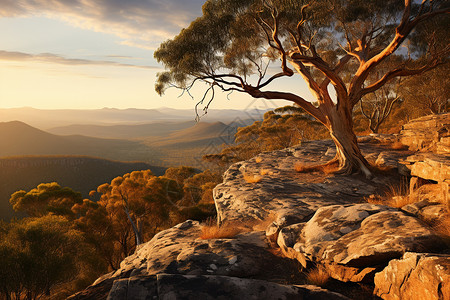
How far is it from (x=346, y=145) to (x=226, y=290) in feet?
30.9

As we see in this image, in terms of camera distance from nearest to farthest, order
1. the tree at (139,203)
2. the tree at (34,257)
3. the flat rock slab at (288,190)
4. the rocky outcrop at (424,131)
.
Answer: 1. the flat rock slab at (288,190)
2. the rocky outcrop at (424,131)
3. the tree at (34,257)
4. the tree at (139,203)

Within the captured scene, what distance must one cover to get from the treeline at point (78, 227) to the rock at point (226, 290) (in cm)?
1504

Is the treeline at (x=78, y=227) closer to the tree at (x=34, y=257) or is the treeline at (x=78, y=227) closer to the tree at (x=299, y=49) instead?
the tree at (x=34, y=257)

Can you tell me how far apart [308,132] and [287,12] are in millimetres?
26552

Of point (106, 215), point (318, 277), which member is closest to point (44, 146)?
point (106, 215)

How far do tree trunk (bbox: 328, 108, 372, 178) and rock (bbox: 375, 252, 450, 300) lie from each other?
806 centimetres

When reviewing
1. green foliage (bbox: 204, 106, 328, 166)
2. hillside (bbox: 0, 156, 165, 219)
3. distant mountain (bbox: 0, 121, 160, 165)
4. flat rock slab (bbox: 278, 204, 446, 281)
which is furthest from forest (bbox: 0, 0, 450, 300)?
distant mountain (bbox: 0, 121, 160, 165)

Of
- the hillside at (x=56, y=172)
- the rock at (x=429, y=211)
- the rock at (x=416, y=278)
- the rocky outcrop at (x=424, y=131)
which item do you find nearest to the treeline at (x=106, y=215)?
the rocky outcrop at (x=424, y=131)

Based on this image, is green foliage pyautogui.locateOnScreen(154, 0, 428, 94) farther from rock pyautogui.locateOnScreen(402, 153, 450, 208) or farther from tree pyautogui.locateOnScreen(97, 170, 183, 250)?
tree pyautogui.locateOnScreen(97, 170, 183, 250)

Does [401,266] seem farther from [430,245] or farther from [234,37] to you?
[234,37]

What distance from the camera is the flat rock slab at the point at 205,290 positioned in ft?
10.4

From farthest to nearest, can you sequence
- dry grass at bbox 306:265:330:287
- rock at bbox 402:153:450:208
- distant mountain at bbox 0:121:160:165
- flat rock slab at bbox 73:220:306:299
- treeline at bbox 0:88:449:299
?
distant mountain at bbox 0:121:160:165 < treeline at bbox 0:88:449:299 < rock at bbox 402:153:450:208 < flat rock slab at bbox 73:220:306:299 < dry grass at bbox 306:265:330:287

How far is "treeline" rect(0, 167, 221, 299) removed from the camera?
14102mm

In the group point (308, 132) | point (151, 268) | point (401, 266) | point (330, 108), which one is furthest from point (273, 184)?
point (308, 132)
